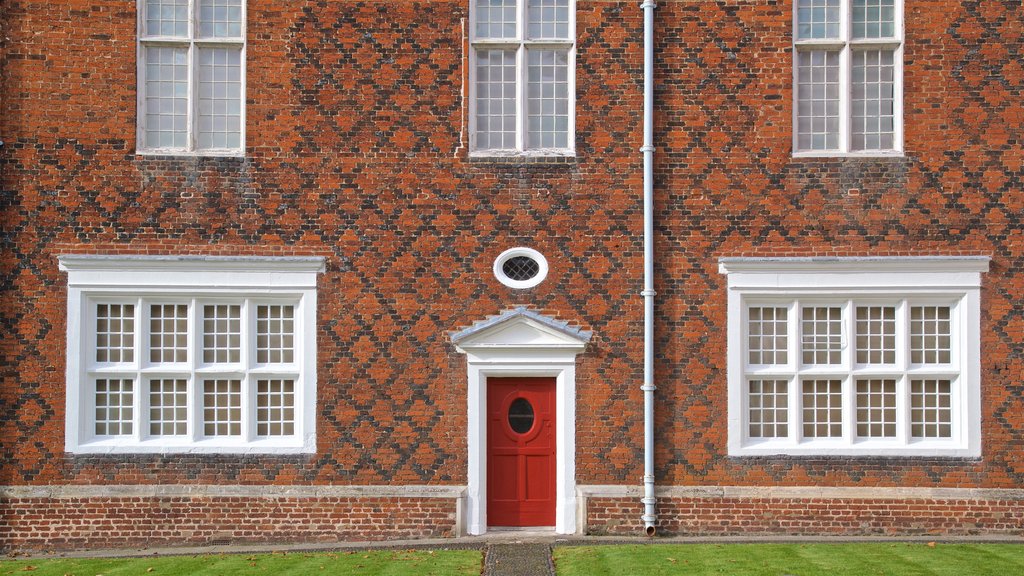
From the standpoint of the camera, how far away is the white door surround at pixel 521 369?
12945 millimetres

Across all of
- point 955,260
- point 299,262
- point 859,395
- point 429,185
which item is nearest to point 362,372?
point 299,262

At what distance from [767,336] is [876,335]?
1.46 m

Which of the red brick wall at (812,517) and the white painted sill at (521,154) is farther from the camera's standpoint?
the white painted sill at (521,154)

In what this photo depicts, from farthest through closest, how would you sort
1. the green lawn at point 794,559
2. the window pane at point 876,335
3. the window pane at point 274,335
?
the window pane at point 274,335
the window pane at point 876,335
the green lawn at point 794,559

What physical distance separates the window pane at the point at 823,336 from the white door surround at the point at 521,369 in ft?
9.81

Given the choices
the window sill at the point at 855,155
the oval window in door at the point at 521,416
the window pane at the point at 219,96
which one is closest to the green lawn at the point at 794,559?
the oval window in door at the point at 521,416

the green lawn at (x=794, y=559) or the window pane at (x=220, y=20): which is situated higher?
the window pane at (x=220, y=20)

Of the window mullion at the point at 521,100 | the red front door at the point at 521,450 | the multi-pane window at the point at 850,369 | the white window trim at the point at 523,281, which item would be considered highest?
the window mullion at the point at 521,100

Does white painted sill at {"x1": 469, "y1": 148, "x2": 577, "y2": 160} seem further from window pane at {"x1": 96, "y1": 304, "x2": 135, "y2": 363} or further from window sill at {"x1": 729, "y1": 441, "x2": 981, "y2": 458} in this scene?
window pane at {"x1": 96, "y1": 304, "x2": 135, "y2": 363}

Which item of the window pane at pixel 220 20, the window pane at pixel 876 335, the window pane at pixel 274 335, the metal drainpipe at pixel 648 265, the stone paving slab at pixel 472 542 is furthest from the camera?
the window pane at pixel 220 20

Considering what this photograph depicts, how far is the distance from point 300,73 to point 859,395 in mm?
8721

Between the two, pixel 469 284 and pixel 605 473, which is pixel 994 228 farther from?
pixel 469 284

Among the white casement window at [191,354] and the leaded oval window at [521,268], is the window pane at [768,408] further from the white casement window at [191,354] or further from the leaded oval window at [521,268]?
the white casement window at [191,354]

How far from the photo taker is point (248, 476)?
12969 mm
